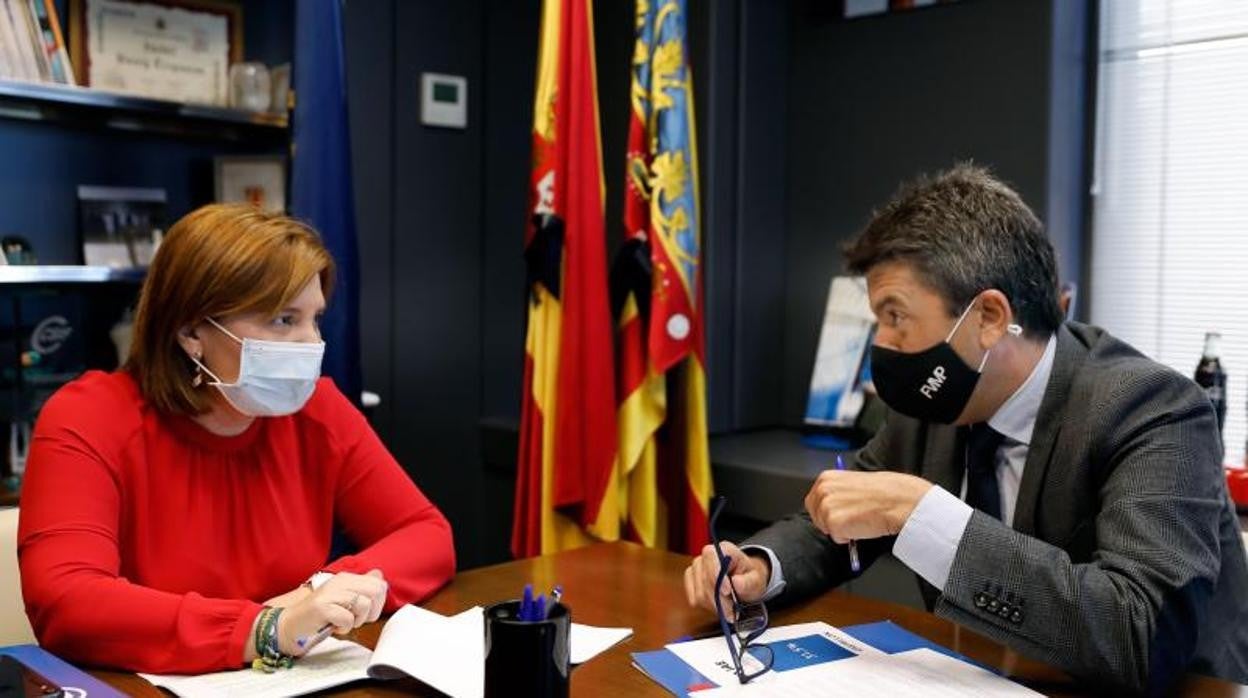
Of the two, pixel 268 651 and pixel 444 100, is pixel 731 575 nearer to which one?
pixel 268 651

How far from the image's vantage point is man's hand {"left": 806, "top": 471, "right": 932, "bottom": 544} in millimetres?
1324

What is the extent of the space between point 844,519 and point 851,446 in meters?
1.74

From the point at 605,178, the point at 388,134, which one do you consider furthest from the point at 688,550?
the point at 388,134

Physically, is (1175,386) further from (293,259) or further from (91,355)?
(91,355)

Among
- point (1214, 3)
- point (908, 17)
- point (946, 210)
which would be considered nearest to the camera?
point (946, 210)

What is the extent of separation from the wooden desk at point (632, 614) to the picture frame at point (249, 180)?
5.47 feet

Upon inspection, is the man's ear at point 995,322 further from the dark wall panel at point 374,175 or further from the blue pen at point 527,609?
the dark wall panel at point 374,175

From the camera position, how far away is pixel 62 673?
119 cm

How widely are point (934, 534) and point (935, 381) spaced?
0.28m

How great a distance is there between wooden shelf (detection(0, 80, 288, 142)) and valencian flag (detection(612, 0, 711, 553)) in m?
0.96

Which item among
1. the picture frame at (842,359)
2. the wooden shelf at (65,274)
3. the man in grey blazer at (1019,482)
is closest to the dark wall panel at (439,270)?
the wooden shelf at (65,274)

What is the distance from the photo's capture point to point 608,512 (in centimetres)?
280

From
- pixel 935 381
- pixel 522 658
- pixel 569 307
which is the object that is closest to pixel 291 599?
pixel 522 658

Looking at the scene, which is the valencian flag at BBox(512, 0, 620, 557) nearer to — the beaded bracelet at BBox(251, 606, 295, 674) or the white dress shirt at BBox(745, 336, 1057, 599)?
the white dress shirt at BBox(745, 336, 1057, 599)
